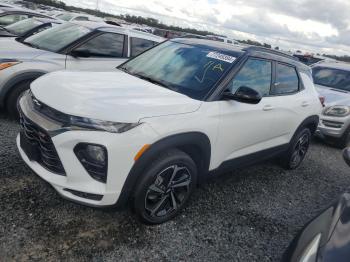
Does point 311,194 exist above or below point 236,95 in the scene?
below

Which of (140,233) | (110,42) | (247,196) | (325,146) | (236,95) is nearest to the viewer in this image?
(140,233)

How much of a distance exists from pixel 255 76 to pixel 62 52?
3146 millimetres

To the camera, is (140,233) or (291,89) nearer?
(140,233)

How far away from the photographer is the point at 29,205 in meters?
2.98

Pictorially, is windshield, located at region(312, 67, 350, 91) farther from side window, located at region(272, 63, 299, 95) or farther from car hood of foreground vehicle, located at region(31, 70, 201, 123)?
car hood of foreground vehicle, located at region(31, 70, 201, 123)

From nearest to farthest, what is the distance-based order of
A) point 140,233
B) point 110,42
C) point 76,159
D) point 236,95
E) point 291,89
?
point 76,159, point 140,233, point 236,95, point 291,89, point 110,42

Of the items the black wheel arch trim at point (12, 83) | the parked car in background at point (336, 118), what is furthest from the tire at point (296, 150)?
the black wheel arch trim at point (12, 83)

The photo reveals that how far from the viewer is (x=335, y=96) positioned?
694cm

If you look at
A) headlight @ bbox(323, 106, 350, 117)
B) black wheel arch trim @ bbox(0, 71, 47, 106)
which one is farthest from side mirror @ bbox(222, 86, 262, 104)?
headlight @ bbox(323, 106, 350, 117)

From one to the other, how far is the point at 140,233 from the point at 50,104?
→ 139cm

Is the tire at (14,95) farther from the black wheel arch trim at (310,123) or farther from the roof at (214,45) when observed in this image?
the black wheel arch trim at (310,123)

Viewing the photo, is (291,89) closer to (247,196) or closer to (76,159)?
(247,196)

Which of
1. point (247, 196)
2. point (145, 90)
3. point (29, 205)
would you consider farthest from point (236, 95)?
point (29, 205)

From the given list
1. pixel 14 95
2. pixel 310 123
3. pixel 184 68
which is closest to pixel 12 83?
pixel 14 95
